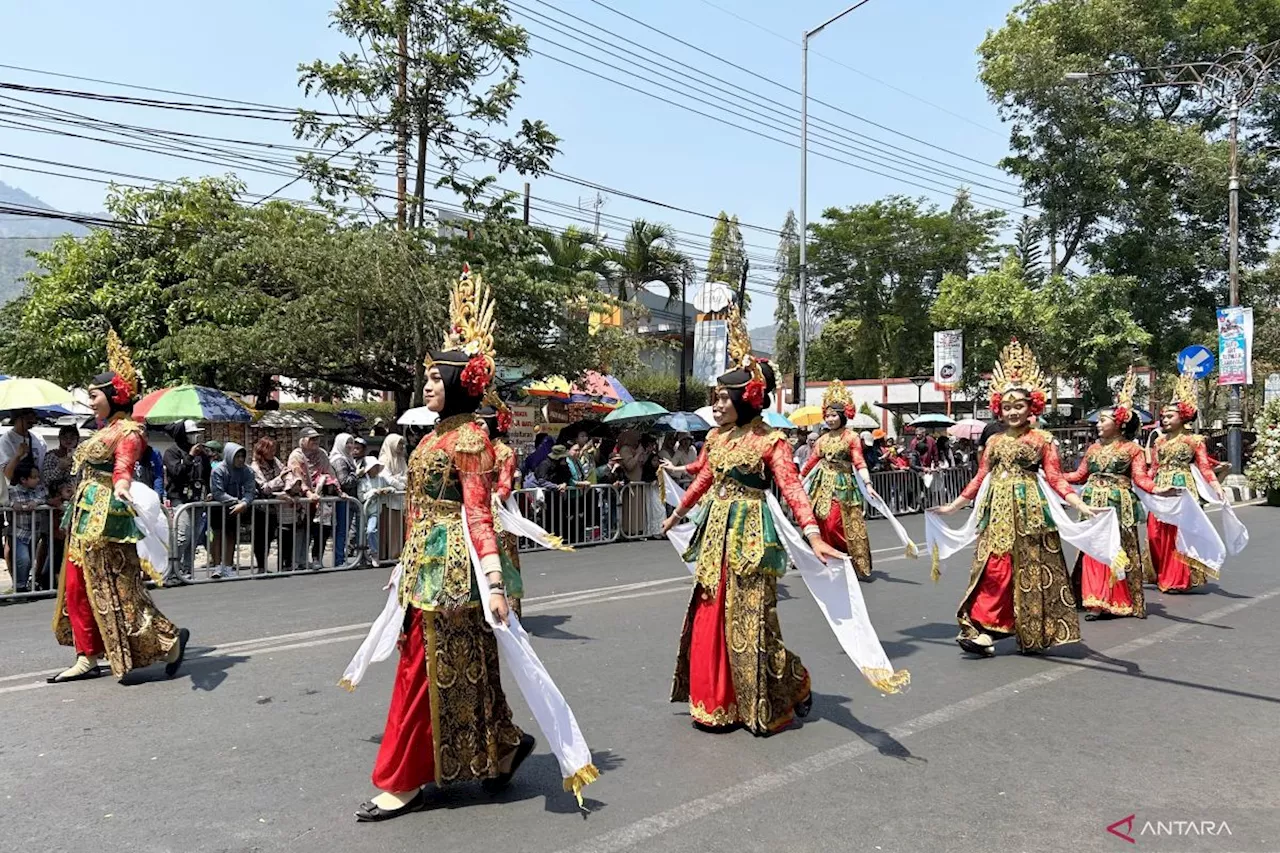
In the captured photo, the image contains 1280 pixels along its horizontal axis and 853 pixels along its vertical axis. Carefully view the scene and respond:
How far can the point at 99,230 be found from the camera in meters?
24.3

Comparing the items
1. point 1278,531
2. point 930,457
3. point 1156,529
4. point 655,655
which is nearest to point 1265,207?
point 930,457

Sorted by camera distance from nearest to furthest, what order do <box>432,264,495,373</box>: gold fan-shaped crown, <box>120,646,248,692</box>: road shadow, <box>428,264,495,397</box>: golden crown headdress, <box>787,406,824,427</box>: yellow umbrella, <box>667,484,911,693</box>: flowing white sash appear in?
<box>428,264,495,397</box>: golden crown headdress
<box>432,264,495,373</box>: gold fan-shaped crown
<box>667,484,911,693</box>: flowing white sash
<box>120,646,248,692</box>: road shadow
<box>787,406,824,427</box>: yellow umbrella

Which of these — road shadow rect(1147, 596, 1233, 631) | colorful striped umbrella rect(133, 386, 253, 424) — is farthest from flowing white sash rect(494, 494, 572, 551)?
colorful striped umbrella rect(133, 386, 253, 424)

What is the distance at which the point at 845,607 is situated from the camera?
498 centimetres

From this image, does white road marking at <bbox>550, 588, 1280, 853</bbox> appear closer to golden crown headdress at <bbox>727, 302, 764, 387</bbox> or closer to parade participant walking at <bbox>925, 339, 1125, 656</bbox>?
parade participant walking at <bbox>925, 339, 1125, 656</bbox>

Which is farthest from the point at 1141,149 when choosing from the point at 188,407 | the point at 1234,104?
the point at 188,407

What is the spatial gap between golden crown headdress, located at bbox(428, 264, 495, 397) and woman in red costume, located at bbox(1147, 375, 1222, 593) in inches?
307

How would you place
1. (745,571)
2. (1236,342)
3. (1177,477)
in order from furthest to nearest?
(1236,342), (1177,477), (745,571)

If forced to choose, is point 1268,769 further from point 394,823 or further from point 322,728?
point 322,728

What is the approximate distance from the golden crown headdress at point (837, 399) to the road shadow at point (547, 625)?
3599mm

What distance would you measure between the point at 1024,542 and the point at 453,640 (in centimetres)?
455

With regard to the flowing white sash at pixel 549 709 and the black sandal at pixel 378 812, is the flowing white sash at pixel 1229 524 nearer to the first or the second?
the flowing white sash at pixel 549 709

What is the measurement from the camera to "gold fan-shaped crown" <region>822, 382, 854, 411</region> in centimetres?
995

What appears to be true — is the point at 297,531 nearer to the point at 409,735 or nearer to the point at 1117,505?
the point at 409,735
